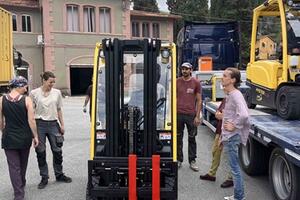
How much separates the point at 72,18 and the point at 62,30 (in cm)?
115

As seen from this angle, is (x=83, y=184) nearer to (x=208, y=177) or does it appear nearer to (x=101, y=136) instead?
(x=101, y=136)

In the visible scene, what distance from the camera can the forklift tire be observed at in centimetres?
662

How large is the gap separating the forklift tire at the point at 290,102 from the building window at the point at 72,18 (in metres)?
23.9

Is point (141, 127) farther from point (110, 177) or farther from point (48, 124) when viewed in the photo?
point (48, 124)

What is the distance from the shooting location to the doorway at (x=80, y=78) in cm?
3084

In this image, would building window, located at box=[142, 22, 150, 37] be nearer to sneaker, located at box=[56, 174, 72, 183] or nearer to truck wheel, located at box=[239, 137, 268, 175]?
truck wheel, located at box=[239, 137, 268, 175]

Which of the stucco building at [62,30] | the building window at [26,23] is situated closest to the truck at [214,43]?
the stucco building at [62,30]

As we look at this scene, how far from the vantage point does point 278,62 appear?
729cm

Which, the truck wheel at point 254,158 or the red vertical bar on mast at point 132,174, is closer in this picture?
the red vertical bar on mast at point 132,174

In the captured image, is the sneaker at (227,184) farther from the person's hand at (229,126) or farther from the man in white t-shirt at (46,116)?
the man in white t-shirt at (46,116)

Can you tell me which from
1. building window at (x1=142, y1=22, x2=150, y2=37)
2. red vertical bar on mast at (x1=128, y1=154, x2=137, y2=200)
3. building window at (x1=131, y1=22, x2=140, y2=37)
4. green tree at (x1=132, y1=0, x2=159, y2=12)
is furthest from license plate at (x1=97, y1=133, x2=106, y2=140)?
green tree at (x1=132, y1=0, x2=159, y2=12)

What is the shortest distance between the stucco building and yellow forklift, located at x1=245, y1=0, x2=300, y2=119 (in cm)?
2185

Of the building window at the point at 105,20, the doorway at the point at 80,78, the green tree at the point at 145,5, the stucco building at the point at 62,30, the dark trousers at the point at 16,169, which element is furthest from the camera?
the green tree at the point at 145,5

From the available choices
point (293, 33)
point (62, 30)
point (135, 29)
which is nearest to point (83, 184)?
point (293, 33)
